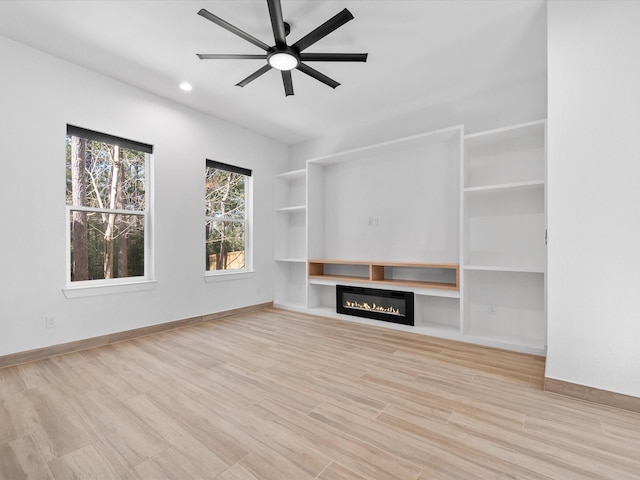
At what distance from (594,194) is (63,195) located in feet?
15.2

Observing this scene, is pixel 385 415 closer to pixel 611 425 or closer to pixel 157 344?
pixel 611 425

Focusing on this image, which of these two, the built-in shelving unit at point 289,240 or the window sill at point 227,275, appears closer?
the window sill at point 227,275

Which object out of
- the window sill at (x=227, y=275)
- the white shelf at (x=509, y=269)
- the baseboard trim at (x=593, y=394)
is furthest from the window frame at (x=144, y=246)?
the baseboard trim at (x=593, y=394)

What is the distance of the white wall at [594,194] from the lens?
202 centimetres

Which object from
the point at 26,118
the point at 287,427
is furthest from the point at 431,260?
the point at 26,118

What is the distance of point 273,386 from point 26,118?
3.35 metres

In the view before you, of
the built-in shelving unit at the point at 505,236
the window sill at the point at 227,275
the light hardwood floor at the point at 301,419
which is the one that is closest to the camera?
the light hardwood floor at the point at 301,419

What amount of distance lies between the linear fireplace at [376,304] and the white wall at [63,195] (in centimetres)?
171

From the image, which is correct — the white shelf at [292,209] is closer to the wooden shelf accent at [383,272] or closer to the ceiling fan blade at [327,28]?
the wooden shelf accent at [383,272]

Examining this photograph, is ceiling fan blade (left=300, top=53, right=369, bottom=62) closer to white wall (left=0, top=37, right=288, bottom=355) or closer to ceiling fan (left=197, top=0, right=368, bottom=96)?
ceiling fan (left=197, top=0, right=368, bottom=96)

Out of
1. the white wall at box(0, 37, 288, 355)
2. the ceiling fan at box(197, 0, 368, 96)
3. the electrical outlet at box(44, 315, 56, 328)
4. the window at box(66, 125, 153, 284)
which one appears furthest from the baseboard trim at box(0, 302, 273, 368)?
the ceiling fan at box(197, 0, 368, 96)

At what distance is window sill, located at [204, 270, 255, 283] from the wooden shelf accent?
1038mm

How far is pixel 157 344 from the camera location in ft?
10.9

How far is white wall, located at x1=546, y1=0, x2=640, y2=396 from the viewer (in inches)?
79.4
